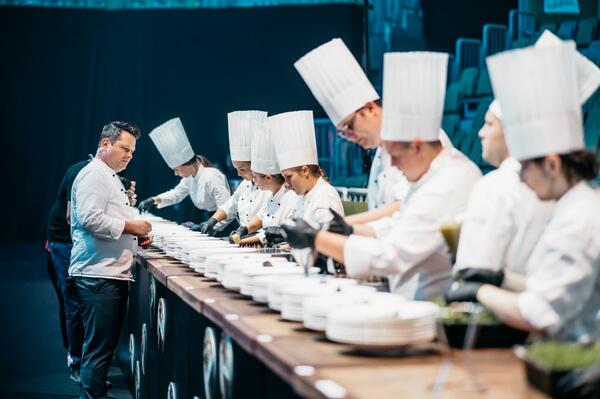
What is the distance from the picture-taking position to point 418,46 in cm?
1111

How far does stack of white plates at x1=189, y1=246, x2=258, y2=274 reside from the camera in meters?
3.74

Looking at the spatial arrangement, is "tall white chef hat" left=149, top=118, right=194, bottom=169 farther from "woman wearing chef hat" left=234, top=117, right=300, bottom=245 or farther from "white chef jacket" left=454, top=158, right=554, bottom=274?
"white chef jacket" left=454, top=158, right=554, bottom=274

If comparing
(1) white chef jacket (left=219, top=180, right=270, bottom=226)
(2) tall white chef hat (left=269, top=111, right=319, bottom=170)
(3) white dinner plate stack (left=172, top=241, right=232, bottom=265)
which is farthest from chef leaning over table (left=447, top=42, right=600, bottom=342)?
(1) white chef jacket (left=219, top=180, right=270, bottom=226)

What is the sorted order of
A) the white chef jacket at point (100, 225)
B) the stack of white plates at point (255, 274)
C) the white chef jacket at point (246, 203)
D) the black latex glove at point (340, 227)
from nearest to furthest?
A: 1. the stack of white plates at point (255, 274)
2. the black latex glove at point (340, 227)
3. the white chef jacket at point (100, 225)
4. the white chef jacket at point (246, 203)

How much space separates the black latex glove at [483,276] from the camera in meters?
2.13

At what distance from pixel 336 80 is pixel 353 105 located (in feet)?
0.70

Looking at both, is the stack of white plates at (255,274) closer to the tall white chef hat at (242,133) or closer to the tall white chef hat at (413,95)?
the tall white chef hat at (413,95)

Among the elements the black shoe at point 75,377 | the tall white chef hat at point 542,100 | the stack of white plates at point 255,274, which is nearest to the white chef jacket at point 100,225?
the black shoe at point 75,377

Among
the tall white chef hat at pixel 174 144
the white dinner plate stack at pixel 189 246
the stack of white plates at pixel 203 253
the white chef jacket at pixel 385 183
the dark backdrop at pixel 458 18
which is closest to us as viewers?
the white chef jacket at pixel 385 183

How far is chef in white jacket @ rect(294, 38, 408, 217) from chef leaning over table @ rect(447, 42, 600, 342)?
128 cm

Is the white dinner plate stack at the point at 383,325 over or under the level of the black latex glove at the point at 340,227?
under

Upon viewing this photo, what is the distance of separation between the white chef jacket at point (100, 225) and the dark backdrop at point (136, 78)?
7.49 m

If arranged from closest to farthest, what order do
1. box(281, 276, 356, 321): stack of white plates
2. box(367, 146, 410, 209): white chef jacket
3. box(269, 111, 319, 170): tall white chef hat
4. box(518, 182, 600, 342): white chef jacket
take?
box(518, 182, 600, 342): white chef jacket < box(281, 276, 356, 321): stack of white plates < box(367, 146, 410, 209): white chef jacket < box(269, 111, 319, 170): tall white chef hat

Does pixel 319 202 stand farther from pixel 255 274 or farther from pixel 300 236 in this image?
pixel 300 236
